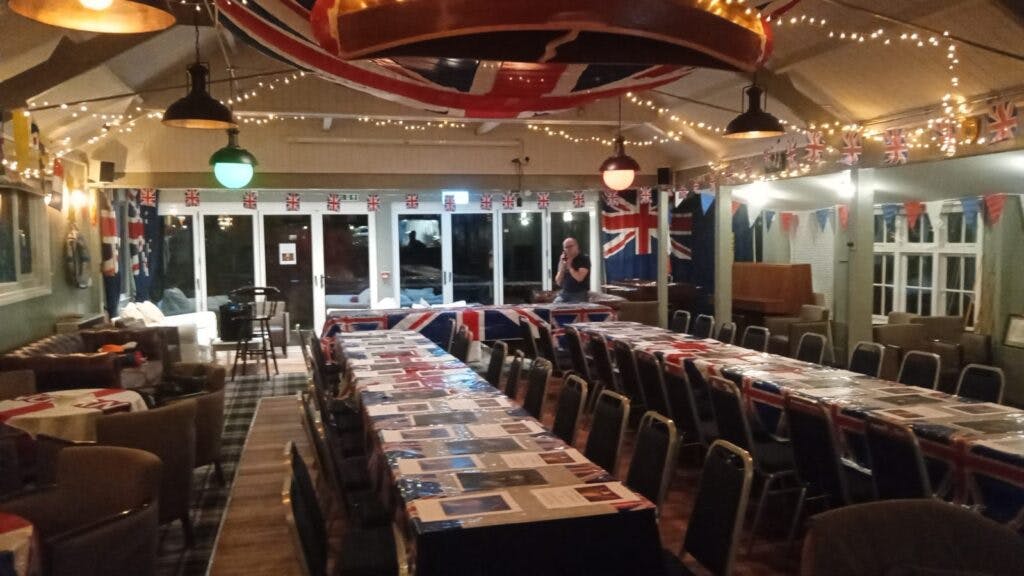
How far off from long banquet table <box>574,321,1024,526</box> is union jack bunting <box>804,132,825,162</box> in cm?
282

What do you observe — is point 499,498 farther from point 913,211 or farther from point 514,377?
point 913,211

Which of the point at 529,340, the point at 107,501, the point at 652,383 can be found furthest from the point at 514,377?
the point at 107,501

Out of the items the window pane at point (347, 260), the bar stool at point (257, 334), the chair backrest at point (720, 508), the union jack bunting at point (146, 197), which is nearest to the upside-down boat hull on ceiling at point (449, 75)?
the chair backrest at point (720, 508)

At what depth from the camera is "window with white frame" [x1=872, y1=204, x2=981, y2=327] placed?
27.6ft

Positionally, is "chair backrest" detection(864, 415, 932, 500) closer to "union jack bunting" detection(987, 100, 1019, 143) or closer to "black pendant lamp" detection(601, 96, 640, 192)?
"union jack bunting" detection(987, 100, 1019, 143)

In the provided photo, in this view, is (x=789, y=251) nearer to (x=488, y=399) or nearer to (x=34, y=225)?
(x=488, y=399)

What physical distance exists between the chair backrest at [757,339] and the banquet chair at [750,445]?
2.26m

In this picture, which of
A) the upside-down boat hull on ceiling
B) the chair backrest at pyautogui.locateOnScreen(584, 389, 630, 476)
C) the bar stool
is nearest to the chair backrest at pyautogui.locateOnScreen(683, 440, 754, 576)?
the chair backrest at pyautogui.locateOnScreen(584, 389, 630, 476)

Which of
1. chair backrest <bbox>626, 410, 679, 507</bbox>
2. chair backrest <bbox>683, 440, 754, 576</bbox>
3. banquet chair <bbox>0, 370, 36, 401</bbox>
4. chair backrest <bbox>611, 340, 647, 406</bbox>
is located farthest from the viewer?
chair backrest <bbox>611, 340, 647, 406</bbox>

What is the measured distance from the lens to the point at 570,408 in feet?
13.4

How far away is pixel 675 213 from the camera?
12875 mm

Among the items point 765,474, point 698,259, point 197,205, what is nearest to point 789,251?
point 698,259

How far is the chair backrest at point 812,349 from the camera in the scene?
19.4 ft

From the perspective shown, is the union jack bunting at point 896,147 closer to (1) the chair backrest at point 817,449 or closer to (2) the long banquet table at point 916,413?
(2) the long banquet table at point 916,413
